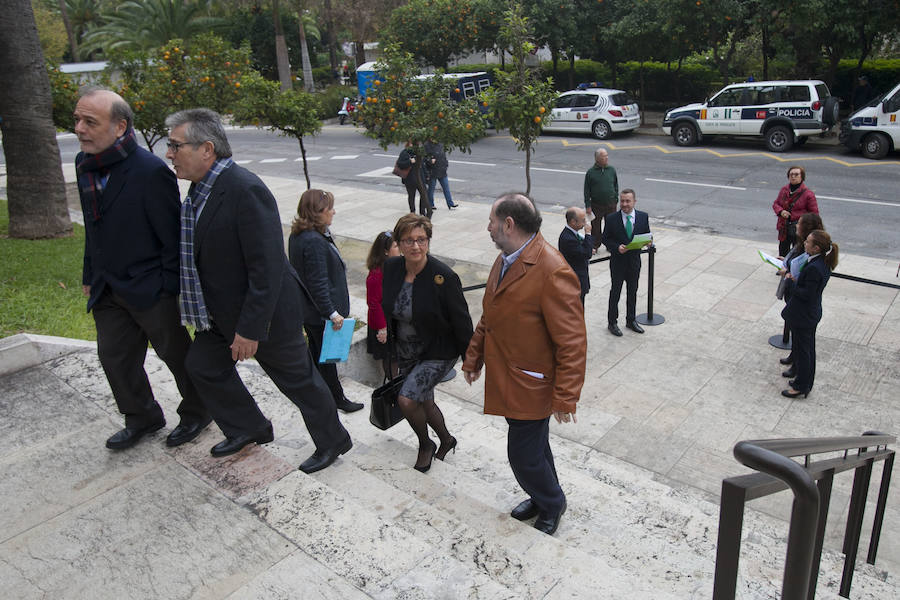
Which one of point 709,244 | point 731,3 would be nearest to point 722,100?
point 731,3

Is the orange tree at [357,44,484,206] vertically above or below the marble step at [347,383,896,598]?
above

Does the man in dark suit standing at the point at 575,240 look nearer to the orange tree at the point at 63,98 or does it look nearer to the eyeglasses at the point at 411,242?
the eyeglasses at the point at 411,242

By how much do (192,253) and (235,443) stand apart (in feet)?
3.60

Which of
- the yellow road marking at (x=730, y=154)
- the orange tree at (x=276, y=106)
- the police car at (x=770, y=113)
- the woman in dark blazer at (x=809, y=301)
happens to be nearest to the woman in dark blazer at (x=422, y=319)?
the woman in dark blazer at (x=809, y=301)

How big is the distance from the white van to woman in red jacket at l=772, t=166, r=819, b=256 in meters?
10.4

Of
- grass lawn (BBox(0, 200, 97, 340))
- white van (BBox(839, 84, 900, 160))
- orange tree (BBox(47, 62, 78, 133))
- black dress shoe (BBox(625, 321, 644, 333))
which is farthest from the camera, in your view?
white van (BBox(839, 84, 900, 160))

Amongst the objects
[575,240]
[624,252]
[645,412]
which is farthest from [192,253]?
[624,252]

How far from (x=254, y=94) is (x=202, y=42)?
2416 mm

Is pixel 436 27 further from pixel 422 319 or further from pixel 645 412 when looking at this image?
pixel 422 319

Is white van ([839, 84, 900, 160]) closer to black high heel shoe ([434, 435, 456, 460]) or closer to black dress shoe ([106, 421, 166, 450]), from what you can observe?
black high heel shoe ([434, 435, 456, 460])

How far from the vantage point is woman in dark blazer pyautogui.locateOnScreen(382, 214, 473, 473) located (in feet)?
13.0

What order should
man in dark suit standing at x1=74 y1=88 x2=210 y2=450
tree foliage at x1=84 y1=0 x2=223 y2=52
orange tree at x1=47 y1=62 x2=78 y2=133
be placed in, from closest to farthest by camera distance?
1. man in dark suit standing at x1=74 y1=88 x2=210 y2=450
2. orange tree at x1=47 y1=62 x2=78 y2=133
3. tree foliage at x1=84 y1=0 x2=223 y2=52

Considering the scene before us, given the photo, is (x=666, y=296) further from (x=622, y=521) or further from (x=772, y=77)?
(x=772, y=77)

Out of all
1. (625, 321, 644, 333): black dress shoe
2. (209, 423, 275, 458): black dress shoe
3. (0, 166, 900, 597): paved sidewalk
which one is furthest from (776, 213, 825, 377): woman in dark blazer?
(209, 423, 275, 458): black dress shoe
